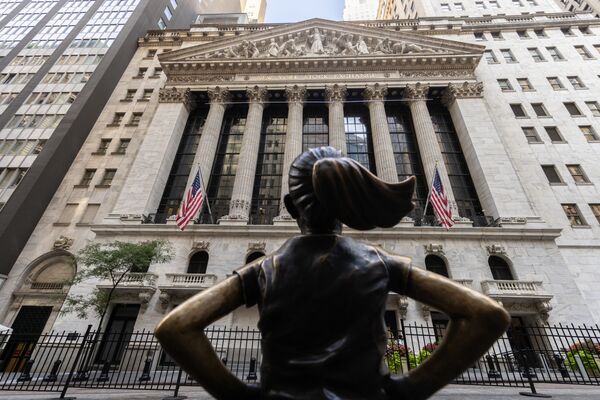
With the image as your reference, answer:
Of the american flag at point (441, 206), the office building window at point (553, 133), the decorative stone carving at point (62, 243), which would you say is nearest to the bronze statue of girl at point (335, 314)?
the american flag at point (441, 206)

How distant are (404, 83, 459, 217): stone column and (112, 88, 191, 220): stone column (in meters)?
21.3

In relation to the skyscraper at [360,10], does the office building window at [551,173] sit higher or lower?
lower

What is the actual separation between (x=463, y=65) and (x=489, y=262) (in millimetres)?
19228

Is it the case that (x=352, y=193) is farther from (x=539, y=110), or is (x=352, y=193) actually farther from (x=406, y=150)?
(x=539, y=110)

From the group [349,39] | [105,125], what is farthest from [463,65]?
[105,125]

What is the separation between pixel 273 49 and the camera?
29.9 m

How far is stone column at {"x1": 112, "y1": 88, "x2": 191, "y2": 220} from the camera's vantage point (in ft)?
72.1

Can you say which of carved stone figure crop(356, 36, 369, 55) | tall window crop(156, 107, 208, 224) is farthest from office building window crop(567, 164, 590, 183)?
tall window crop(156, 107, 208, 224)

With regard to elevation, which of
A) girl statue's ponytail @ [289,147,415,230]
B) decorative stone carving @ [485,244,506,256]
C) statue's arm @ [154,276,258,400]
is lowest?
statue's arm @ [154,276,258,400]

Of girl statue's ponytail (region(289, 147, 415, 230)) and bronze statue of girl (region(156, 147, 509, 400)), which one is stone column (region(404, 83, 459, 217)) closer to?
bronze statue of girl (region(156, 147, 509, 400))

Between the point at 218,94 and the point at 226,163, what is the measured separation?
7.24 metres

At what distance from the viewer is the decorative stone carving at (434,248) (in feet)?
61.4

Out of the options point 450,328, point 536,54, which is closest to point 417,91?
point 536,54

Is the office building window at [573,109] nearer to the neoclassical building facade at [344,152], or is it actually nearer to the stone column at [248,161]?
the neoclassical building facade at [344,152]
